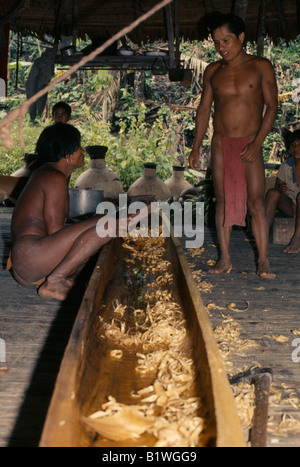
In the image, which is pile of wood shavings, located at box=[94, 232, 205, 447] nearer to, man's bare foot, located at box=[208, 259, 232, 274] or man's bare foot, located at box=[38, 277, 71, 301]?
man's bare foot, located at box=[38, 277, 71, 301]

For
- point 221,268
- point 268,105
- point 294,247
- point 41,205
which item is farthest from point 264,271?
point 41,205

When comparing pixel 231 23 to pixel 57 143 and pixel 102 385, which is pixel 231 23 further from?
pixel 102 385

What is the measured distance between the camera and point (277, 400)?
1976 mm

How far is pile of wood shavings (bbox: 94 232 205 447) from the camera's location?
1525 mm

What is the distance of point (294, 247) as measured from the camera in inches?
176

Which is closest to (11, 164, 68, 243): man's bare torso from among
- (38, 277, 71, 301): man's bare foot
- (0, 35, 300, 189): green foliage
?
(38, 277, 71, 301): man's bare foot

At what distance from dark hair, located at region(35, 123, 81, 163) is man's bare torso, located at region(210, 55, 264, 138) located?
1343 mm

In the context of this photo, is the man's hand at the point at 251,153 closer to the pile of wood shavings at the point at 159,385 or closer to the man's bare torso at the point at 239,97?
the man's bare torso at the point at 239,97

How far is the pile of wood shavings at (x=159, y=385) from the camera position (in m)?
1.53

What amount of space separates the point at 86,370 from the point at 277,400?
94 cm

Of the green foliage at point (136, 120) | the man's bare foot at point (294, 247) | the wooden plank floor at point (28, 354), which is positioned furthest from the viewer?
the green foliage at point (136, 120)

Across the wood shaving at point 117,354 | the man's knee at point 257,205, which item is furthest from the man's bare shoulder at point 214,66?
the wood shaving at point 117,354

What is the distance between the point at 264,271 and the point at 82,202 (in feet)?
9.04
